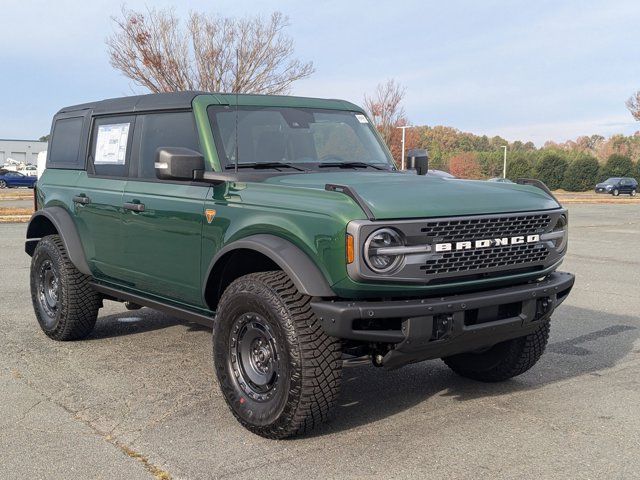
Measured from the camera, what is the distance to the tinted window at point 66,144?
20.6 feet

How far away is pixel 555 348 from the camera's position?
20.2ft

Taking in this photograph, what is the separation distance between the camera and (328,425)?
4.27 m

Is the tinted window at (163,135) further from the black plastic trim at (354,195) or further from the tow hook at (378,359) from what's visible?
the tow hook at (378,359)

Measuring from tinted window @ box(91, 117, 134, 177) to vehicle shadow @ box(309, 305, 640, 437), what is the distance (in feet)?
7.69

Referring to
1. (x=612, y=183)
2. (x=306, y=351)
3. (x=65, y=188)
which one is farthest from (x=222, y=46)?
(x=612, y=183)

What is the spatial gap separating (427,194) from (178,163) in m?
1.50

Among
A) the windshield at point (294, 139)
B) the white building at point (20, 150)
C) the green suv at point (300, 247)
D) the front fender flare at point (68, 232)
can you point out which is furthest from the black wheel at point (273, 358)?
the white building at point (20, 150)

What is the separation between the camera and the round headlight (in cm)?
363

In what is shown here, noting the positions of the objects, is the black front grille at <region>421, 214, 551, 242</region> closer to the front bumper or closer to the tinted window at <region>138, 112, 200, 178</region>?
the front bumper

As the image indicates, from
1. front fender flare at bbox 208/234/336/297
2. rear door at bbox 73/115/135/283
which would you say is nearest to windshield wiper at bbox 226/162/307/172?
front fender flare at bbox 208/234/336/297

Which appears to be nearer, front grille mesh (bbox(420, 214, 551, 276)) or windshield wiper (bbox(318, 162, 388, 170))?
front grille mesh (bbox(420, 214, 551, 276))

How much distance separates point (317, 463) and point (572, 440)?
1.44m

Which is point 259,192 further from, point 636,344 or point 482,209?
point 636,344

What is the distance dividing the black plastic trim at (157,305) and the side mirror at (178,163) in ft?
3.09
